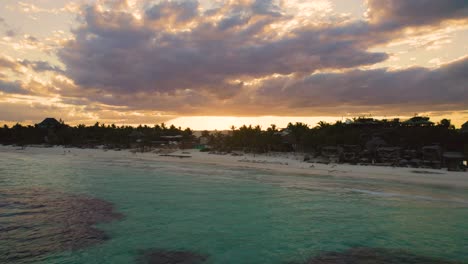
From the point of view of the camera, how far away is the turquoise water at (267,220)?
10.4 metres

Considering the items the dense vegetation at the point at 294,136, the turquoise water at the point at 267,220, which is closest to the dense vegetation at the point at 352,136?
the dense vegetation at the point at 294,136

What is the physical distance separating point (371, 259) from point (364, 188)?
1549cm

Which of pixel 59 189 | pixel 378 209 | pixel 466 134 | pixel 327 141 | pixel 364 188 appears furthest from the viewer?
pixel 327 141

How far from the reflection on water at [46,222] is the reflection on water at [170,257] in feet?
7.37

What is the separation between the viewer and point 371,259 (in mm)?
9750

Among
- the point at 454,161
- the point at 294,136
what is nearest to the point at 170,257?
the point at 454,161

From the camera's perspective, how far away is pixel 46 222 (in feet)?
42.1

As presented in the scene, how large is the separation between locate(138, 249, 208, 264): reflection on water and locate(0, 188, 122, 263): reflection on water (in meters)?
2.25

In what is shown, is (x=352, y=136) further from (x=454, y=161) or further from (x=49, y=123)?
(x=49, y=123)

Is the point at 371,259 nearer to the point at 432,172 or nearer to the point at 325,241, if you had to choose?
the point at 325,241

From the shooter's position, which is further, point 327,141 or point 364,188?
point 327,141

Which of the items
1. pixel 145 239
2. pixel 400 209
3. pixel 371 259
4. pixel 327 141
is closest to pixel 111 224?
pixel 145 239

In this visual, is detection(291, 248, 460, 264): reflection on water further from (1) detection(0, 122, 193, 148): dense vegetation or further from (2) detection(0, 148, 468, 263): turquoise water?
(1) detection(0, 122, 193, 148): dense vegetation

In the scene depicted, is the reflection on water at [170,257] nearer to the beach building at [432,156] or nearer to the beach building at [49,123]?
the beach building at [432,156]
